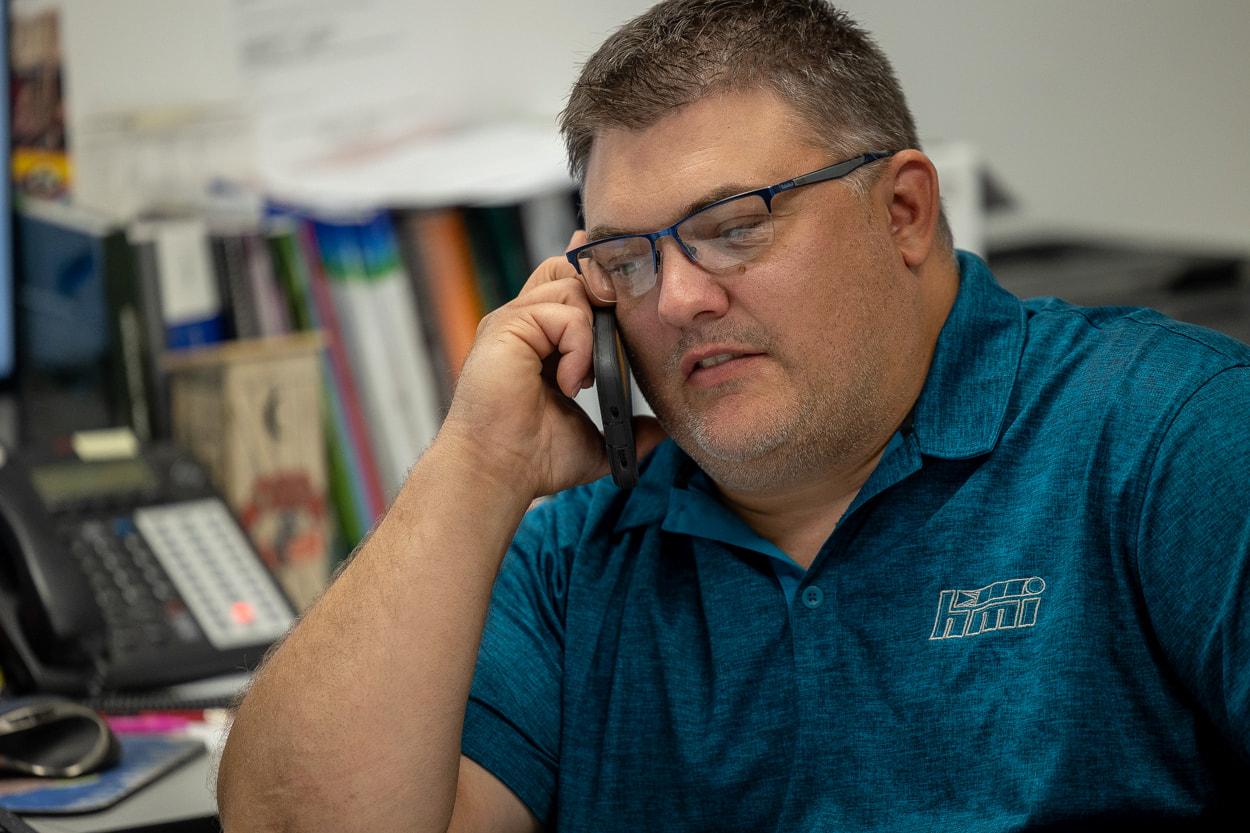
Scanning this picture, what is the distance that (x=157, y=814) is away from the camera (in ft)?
3.36

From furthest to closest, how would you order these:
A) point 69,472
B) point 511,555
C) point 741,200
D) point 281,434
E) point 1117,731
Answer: point 281,434 → point 69,472 → point 511,555 → point 741,200 → point 1117,731

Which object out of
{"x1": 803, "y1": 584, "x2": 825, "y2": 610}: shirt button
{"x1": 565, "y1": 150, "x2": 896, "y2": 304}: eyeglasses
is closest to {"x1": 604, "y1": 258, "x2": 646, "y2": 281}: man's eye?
{"x1": 565, "y1": 150, "x2": 896, "y2": 304}: eyeglasses

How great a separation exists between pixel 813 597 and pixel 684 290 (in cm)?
31

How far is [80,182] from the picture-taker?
7.23 ft

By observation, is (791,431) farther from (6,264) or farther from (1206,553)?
(6,264)

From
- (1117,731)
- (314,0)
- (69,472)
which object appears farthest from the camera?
(314,0)

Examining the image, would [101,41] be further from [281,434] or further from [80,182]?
[281,434]

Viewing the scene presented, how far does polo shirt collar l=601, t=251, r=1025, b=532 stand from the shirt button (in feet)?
0.53

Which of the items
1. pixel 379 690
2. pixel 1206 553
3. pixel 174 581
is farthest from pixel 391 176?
pixel 1206 553

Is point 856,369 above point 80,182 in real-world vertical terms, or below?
below

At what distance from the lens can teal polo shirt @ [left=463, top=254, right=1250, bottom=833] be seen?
895mm

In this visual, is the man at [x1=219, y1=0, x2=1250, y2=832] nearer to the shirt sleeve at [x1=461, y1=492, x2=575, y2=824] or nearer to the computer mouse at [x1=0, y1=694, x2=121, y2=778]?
the shirt sleeve at [x1=461, y1=492, x2=575, y2=824]

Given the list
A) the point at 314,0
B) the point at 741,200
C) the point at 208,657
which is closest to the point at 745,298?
the point at 741,200

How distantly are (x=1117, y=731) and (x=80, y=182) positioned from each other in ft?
6.88
